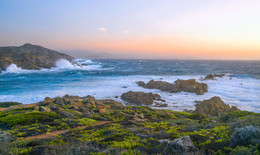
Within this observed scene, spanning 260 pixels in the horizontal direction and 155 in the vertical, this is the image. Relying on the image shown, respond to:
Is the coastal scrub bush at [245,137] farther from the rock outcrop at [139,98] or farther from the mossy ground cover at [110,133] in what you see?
the rock outcrop at [139,98]

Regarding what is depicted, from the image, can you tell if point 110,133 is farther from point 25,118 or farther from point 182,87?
point 182,87

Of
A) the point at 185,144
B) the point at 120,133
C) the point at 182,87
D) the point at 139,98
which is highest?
the point at 185,144

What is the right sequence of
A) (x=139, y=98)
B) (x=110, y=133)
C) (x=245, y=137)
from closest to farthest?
(x=245, y=137) < (x=110, y=133) < (x=139, y=98)

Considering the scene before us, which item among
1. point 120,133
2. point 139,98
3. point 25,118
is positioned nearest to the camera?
point 120,133

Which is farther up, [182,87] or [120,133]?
[120,133]

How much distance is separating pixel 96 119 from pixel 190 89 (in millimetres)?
22239

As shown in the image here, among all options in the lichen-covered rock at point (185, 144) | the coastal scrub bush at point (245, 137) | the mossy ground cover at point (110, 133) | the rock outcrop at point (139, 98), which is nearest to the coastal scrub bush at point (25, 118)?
the mossy ground cover at point (110, 133)

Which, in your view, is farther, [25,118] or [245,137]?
[25,118]

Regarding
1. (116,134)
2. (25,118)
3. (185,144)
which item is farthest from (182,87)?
(185,144)

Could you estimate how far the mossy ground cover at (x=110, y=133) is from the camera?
444cm

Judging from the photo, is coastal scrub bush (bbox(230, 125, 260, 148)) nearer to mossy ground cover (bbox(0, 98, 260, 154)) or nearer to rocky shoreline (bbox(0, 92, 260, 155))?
rocky shoreline (bbox(0, 92, 260, 155))

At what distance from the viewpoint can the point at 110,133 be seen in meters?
6.89

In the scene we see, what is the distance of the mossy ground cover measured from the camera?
444 cm

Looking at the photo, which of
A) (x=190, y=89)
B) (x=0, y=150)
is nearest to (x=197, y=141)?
(x=0, y=150)
